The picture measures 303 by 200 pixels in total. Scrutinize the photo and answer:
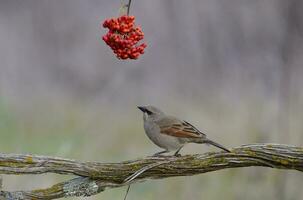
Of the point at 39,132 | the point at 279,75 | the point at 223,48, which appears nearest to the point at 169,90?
the point at 223,48

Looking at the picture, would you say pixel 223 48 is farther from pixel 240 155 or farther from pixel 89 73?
pixel 240 155

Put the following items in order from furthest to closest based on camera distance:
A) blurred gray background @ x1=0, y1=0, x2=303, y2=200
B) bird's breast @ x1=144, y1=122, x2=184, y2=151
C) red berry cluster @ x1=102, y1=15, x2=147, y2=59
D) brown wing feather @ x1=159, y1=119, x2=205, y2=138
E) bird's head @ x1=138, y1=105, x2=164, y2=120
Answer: blurred gray background @ x1=0, y1=0, x2=303, y2=200, bird's head @ x1=138, y1=105, x2=164, y2=120, bird's breast @ x1=144, y1=122, x2=184, y2=151, brown wing feather @ x1=159, y1=119, x2=205, y2=138, red berry cluster @ x1=102, y1=15, x2=147, y2=59

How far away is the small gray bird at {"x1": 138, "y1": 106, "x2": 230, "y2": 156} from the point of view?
5.27 metres

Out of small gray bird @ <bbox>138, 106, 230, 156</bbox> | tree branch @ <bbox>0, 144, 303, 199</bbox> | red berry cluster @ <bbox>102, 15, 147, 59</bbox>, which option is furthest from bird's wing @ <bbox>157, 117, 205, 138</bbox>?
red berry cluster @ <bbox>102, 15, 147, 59</bbox>

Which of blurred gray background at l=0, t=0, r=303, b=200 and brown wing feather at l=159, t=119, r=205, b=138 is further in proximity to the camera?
blurred gray background at l=0, t=0, r=303, b=200

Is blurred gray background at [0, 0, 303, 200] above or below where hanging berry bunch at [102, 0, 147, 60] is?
above

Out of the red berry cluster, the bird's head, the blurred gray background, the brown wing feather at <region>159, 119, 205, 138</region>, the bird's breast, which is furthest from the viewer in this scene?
the blurred gray background

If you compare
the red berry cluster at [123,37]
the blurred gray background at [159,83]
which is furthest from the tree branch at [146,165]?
the blurred gray background at [159,83]

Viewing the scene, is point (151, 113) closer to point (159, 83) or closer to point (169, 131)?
point (169, 131)

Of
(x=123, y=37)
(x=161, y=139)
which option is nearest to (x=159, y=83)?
(x=161, y=139)

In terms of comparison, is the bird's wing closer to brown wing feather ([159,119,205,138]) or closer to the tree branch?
brown wing feather ([159,119,205,138])

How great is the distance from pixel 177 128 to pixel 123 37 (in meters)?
1.07

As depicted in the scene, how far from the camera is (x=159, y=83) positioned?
38.4 ft

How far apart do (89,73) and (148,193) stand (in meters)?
3.93
